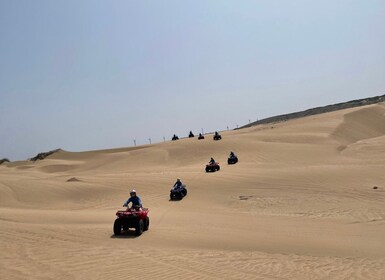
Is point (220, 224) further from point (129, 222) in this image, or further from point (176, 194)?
point (176, 194)

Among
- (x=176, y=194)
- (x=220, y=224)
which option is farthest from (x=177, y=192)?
(x=220, y=224)

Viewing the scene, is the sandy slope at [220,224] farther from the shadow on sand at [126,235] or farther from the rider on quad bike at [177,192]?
the rider on quad bike at [177,192]

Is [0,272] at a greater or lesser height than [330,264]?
greater

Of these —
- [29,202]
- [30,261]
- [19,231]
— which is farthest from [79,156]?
[30,261]

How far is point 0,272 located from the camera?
27.0 ft

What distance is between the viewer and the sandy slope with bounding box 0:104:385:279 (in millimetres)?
9078

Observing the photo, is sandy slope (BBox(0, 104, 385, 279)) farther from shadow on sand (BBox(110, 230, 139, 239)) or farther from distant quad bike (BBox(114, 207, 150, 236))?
distant quad bike (BBox(114, 207, 150, 236))

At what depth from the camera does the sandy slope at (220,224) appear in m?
9.08

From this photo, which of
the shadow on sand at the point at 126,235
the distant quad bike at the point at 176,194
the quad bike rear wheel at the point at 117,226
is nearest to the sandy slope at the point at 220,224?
the shadow on sand at the point at 126,235

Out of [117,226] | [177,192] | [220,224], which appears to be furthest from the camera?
[177,192]

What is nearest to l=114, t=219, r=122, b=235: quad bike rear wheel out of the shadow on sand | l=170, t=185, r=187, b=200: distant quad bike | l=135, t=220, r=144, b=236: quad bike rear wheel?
the shadow on sand

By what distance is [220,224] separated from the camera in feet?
48.1

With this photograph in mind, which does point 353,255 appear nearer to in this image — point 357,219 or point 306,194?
point 357,219

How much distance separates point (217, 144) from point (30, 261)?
109 feet
